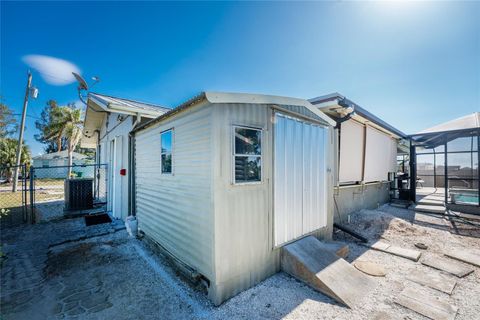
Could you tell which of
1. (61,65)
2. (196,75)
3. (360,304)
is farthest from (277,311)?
(61,65)

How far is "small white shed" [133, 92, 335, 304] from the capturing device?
268 centimetres

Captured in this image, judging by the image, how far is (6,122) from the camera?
66.2ft

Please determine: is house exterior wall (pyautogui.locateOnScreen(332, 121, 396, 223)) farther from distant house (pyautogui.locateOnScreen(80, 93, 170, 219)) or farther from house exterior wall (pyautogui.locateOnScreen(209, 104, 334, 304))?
distant house (pyautogui.locateOnScreen(80, 93, 170, 219))

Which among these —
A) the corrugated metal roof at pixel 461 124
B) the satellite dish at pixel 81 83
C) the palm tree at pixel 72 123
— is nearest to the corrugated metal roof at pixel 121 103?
the satellite dish at pixel 81 83

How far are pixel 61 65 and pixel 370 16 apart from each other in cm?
1124

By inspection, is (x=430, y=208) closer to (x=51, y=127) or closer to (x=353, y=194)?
(x=353, y=194)

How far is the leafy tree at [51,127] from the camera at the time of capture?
16.6 metres

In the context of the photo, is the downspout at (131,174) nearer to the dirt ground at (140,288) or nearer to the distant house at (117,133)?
the distant house at (117,133)

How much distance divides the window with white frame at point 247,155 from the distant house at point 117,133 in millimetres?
3710

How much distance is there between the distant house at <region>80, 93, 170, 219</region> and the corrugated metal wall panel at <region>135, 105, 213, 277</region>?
3.60 ft

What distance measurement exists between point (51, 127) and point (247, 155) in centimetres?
2147

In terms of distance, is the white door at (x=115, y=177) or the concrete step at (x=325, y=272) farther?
the white door at (x=115, y=177)

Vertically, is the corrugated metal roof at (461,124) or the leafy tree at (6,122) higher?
the leafy tree at (6,122)

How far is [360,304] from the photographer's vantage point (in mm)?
2648
